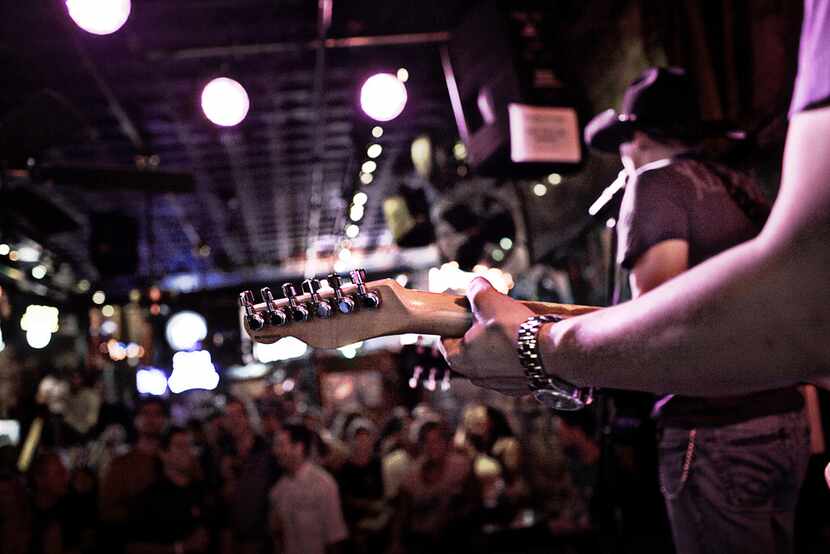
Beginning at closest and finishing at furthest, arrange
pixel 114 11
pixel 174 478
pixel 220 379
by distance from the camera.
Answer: pixel 114 11 < pixel 174 478 < pixel 220 379

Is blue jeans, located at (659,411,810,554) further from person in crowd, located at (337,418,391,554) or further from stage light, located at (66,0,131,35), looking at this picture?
person in crowd, located at (337,418,391,554)

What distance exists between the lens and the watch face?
1269mm

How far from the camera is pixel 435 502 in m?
6.64

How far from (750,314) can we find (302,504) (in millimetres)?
5949

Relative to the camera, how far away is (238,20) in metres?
6.61

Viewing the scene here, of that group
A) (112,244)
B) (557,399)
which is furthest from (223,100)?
(557,399)

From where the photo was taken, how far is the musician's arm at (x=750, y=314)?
818 millimetres

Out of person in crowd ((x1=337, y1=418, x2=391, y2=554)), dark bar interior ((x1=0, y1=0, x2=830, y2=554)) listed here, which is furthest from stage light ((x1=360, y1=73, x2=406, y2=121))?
person in crowd ((x1=337, y1=418, x2=391, y2=554))

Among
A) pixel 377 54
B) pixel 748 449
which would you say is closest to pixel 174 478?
pixel 377 54

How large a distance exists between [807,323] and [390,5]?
623 centimetres

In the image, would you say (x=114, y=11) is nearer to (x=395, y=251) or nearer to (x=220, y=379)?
(x=395, y=251)

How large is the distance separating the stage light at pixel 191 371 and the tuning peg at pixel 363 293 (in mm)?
15311

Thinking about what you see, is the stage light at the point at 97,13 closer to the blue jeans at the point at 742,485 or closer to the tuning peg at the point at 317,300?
the tuning peg at the point at 317,300

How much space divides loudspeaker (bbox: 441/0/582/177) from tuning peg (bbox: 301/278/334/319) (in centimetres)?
426
